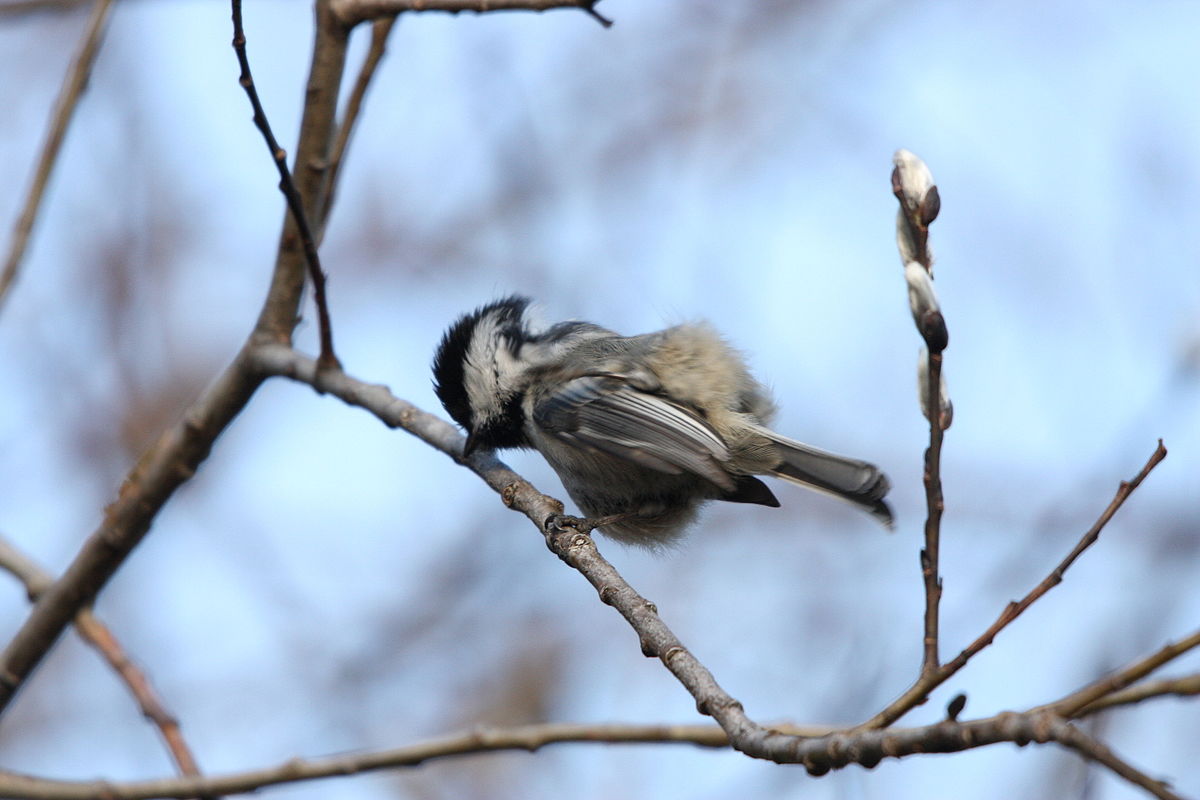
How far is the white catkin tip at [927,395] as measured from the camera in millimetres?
1345

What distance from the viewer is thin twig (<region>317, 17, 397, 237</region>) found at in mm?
2775

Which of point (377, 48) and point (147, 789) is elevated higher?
point (377, 48)

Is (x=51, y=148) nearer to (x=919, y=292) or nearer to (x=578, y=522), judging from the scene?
(x=578, y=522)

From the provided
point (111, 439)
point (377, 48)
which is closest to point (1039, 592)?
point (377, 48)

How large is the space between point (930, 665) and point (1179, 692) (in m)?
0.30

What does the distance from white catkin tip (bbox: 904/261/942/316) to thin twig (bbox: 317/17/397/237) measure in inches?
72.1

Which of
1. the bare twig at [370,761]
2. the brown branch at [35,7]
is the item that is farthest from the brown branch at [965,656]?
the brown branch at [35,7]

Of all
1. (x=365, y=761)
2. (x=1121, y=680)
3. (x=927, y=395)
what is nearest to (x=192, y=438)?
(x=365, y=761)

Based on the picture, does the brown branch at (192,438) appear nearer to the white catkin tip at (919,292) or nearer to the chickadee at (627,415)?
the chickadee at (627,415)

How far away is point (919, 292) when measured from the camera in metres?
1.29

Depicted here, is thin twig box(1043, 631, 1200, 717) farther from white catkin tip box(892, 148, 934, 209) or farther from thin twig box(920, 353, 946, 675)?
white catkin tip box(892, 148, 934, 209)

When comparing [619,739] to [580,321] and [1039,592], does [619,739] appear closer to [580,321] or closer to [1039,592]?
[1039,592]

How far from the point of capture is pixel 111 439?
5695 millimetres

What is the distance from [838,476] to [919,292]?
1.32 meters
